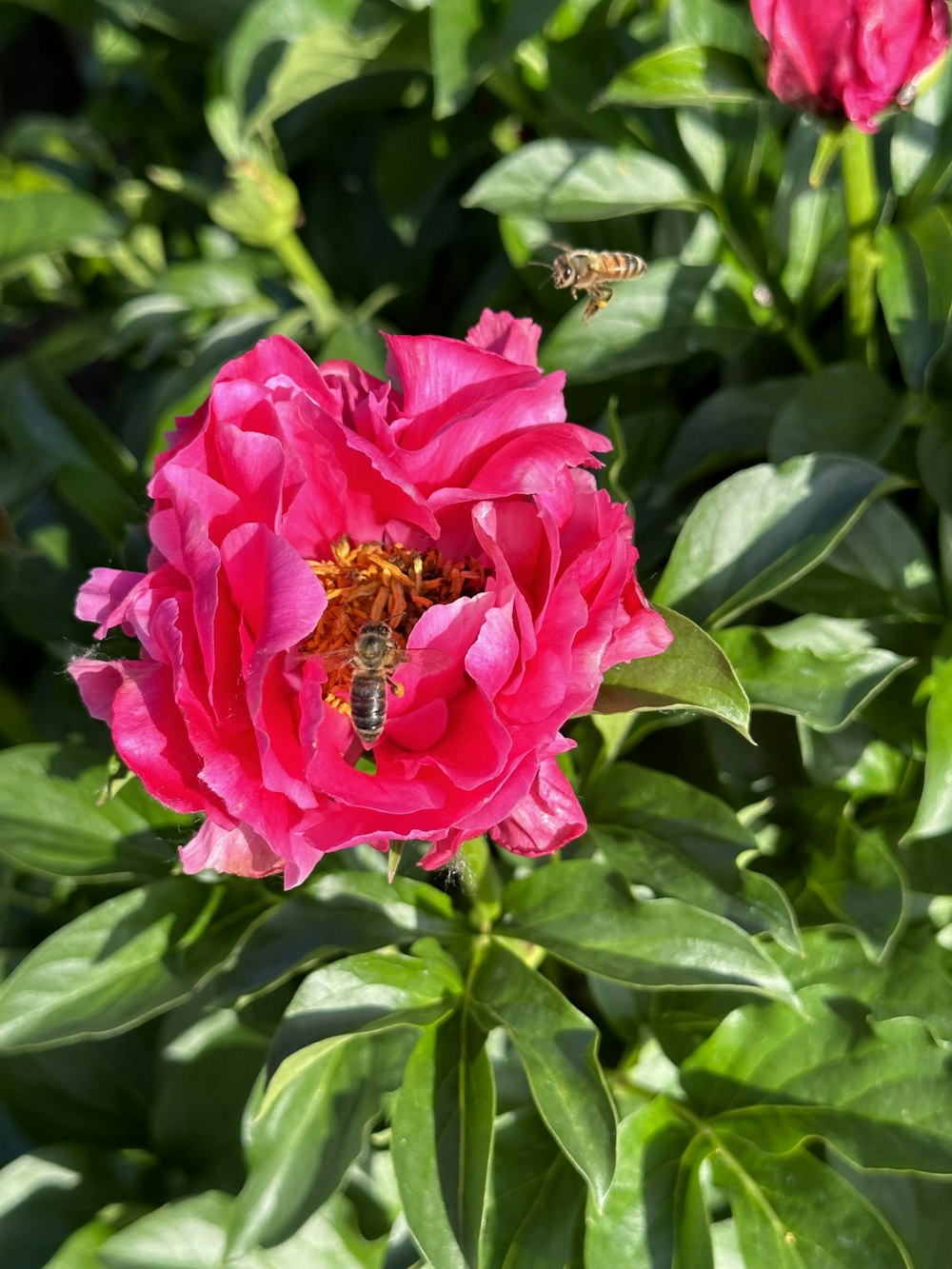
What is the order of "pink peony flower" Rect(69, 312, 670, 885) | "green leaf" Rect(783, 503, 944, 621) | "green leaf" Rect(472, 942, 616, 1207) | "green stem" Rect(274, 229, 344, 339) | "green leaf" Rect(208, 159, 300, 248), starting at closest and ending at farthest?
"pink peony flower" Rect(69, 312, 670, 885) < "green leaf" Rect(472, 942, 616, 1207) < "green leaf" Rect(783, 503, 944, 621) < "green leaf" Rect(208, 159, 300, 248) < "green stem" Rect(274, 229, 344, 339)

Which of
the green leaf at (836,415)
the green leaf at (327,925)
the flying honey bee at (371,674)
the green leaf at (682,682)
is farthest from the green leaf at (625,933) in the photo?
the green leaf at (836,415)

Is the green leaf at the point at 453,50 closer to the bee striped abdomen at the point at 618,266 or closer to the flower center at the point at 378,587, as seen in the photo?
the bee striped abdomen at the point at 618,266

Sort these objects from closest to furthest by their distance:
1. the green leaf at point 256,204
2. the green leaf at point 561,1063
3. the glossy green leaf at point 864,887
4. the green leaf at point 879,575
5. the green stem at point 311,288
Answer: the green leaf at point 561,1063 < the glossy green leaf at point 864,887 < the green leaf at point 879,575 < the green leaf at point 256,204 < the green stem at point 311,288

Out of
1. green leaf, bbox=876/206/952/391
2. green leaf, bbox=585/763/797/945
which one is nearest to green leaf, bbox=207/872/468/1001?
green leaf, bbox=585/763/797/945

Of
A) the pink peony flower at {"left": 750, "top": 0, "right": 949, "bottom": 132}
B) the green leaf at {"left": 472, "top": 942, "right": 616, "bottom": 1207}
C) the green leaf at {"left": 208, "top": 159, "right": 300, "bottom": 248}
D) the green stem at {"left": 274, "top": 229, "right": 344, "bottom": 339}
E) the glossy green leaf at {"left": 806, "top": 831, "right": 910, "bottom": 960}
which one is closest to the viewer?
the green leaf at {"left": 472, "top": 942, "right": 616, "bottom": 1207}

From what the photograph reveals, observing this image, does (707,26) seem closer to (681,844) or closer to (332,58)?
(332,58)

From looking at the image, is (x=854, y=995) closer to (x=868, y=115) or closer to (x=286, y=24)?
(x=868, y=115)

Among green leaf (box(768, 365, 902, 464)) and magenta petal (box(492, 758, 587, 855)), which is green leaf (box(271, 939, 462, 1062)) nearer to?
magenta petal (box(492, 758, 587, 855))

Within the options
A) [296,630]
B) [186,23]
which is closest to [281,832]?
[296,630]

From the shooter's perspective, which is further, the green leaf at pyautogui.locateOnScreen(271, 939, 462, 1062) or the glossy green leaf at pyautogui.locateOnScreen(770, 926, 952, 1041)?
the glossy green leaf at pyautogui.locateOnScreen(770, 926, 952, 1041)

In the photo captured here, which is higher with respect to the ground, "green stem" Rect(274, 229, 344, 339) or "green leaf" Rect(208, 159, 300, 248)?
"green leaf" Rect(208, 159, 300, 248)
